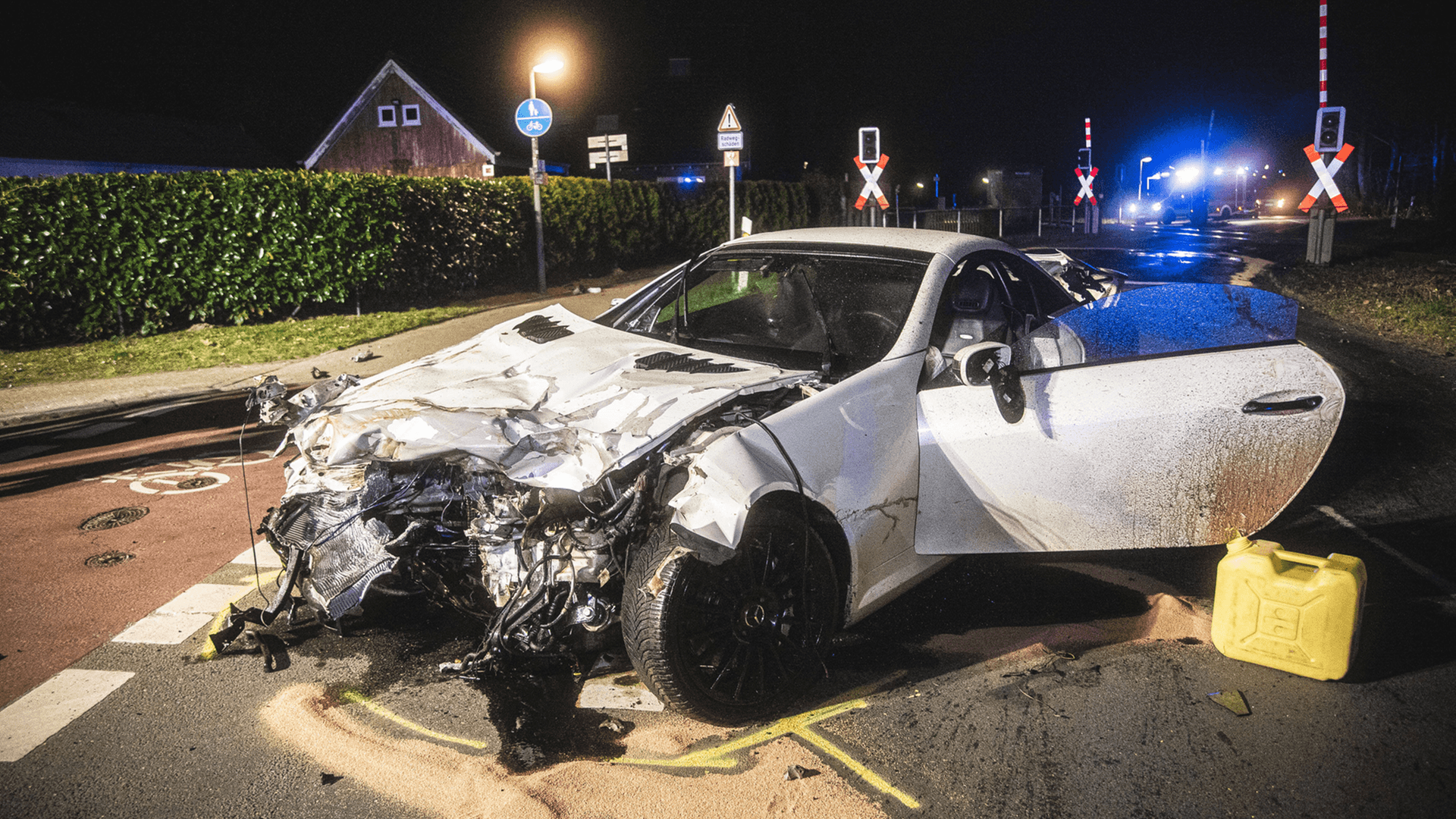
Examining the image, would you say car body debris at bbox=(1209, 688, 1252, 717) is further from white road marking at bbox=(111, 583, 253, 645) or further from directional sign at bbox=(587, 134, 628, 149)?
directional sign at bbox=(587, 134, 628, 149)

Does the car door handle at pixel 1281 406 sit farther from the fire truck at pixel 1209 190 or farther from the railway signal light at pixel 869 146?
the fire truck at pixel 1209 190

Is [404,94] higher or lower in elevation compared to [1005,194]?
higher

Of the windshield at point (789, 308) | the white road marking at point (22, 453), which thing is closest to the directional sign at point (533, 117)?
the white road marking at point (22, 453)

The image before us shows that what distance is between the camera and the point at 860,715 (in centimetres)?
325

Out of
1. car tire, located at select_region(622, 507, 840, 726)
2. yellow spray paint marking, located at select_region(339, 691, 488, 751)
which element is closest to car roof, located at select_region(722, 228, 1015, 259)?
car tire, located at select_region(622, 507, 840, 726)

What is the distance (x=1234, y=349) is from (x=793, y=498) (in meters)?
1.90

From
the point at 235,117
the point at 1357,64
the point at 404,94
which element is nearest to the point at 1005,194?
the point at 1357,64

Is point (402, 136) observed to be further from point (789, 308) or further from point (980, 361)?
point (980, 361)

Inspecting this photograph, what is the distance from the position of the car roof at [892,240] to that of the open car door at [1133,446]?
0.92 m

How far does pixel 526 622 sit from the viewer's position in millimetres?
3189

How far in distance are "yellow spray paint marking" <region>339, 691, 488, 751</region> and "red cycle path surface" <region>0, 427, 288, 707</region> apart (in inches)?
49.9

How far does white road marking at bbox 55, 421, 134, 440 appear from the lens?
7824mm

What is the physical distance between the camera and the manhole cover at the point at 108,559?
15.5ft

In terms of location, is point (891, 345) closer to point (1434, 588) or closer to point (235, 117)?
point (1434, 588)
